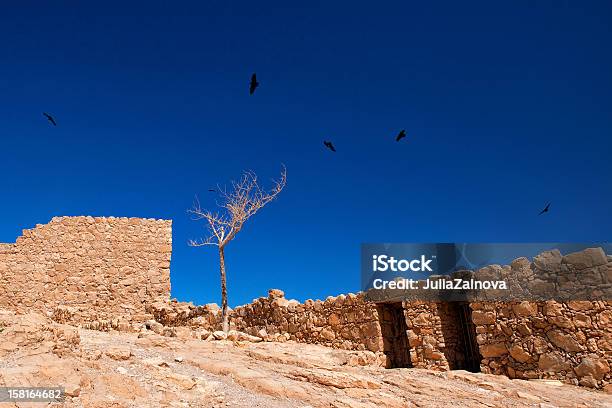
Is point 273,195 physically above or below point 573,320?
above

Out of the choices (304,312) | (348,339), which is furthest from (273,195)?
(348,339)

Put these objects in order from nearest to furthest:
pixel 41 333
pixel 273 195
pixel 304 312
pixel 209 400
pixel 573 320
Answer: pixel 209 400 < pixel 41 333 < pixel 573 320 < pixel 304 312 < pixel 273 195

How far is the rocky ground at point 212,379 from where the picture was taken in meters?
5.68

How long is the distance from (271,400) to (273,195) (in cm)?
973

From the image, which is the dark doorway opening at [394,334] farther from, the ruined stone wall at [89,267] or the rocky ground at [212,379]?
the ruined stone wall at [89,267]

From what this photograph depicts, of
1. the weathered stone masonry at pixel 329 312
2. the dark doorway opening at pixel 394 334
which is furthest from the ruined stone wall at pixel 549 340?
the dark doorway opening at pixel 394 334

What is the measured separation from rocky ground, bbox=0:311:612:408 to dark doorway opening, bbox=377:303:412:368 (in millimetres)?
3111

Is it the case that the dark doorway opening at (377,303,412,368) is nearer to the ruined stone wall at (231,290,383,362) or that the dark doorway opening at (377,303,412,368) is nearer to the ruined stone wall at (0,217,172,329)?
the ruined stone wall at (231,290,383,362)

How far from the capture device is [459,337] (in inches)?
501

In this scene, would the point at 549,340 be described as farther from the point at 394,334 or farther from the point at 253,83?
the point at 253,83

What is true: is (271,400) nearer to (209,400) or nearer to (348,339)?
(209,400)

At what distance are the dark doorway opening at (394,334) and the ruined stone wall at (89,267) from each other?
27.3ft

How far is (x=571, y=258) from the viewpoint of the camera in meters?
11.0

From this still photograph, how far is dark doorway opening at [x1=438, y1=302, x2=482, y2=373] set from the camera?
12.4 meters
